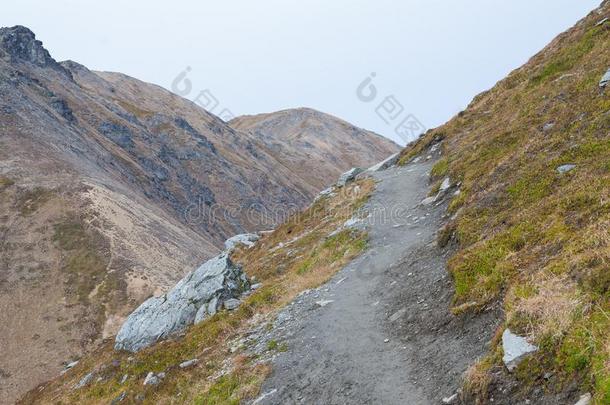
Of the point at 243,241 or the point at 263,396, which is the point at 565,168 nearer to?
the point at 263,396

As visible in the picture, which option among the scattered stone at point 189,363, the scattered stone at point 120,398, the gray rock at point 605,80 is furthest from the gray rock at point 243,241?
the gray rock at point 605,80

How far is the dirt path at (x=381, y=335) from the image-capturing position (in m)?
10.9

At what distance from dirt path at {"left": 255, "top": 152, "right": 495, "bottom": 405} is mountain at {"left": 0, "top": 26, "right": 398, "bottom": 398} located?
123 feet

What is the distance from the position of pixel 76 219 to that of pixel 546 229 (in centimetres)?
6437

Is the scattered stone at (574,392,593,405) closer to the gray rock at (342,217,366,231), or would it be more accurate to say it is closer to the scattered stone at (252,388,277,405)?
the scattered stone at (252,388,277,405)

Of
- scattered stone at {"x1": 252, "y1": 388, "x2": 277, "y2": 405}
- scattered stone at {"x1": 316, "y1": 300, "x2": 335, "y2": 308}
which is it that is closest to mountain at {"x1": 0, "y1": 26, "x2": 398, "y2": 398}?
scattered stone at {"x1": 316, "y1": 300, "x2": 335, "y2": 308}

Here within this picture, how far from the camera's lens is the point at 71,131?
95.9 m

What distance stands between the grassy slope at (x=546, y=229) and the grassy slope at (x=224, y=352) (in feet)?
22.5

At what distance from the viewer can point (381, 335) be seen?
46.9 ft

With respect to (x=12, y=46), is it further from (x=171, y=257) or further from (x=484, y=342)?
(x=484, y=342)

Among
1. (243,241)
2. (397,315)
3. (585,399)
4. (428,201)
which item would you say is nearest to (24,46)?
(243,241)

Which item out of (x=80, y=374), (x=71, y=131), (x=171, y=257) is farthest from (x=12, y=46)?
(x=80, y=374)

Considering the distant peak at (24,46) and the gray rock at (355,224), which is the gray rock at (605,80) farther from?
the distant peak at (24,46)

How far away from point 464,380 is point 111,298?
2063 inches
